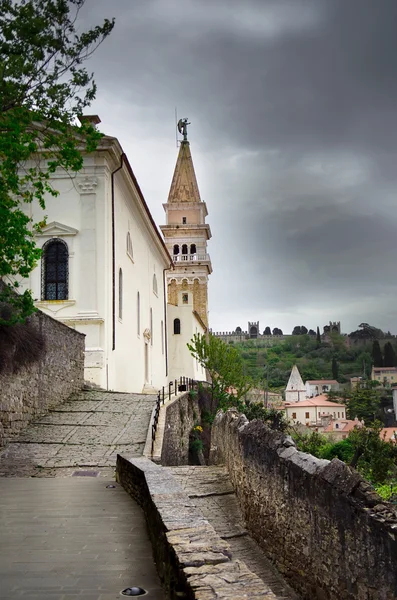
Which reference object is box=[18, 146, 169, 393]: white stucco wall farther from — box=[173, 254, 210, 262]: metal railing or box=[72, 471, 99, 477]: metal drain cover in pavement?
box=[173, 254, 210, 262]: metal railing

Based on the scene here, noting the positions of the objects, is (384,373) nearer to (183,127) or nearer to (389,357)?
(389,357)

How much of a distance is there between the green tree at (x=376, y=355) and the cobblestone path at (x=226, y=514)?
12836cm

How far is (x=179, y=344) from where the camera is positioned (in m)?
43.6

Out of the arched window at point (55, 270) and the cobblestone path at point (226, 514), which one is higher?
the arched window at point (55, 270)

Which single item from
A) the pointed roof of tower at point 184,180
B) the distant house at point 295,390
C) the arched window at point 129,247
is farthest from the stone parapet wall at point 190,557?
the distant house at point 295,390

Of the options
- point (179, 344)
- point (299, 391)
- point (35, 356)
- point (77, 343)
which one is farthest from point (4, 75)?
point (299, 391)

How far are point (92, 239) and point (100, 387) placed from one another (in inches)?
217

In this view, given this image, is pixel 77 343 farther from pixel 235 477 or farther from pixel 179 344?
pixel 179 344

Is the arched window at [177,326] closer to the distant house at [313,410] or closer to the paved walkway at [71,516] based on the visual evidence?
the paved walkway at [71,516]

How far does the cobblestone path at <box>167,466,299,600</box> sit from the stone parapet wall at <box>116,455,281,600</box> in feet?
5.08

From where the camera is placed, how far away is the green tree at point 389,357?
131000 mm

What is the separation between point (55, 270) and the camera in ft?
77.7

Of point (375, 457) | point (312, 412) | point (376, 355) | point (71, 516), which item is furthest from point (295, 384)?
point (71, 516)

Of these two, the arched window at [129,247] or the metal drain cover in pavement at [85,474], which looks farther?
the arched window at [129,247]
